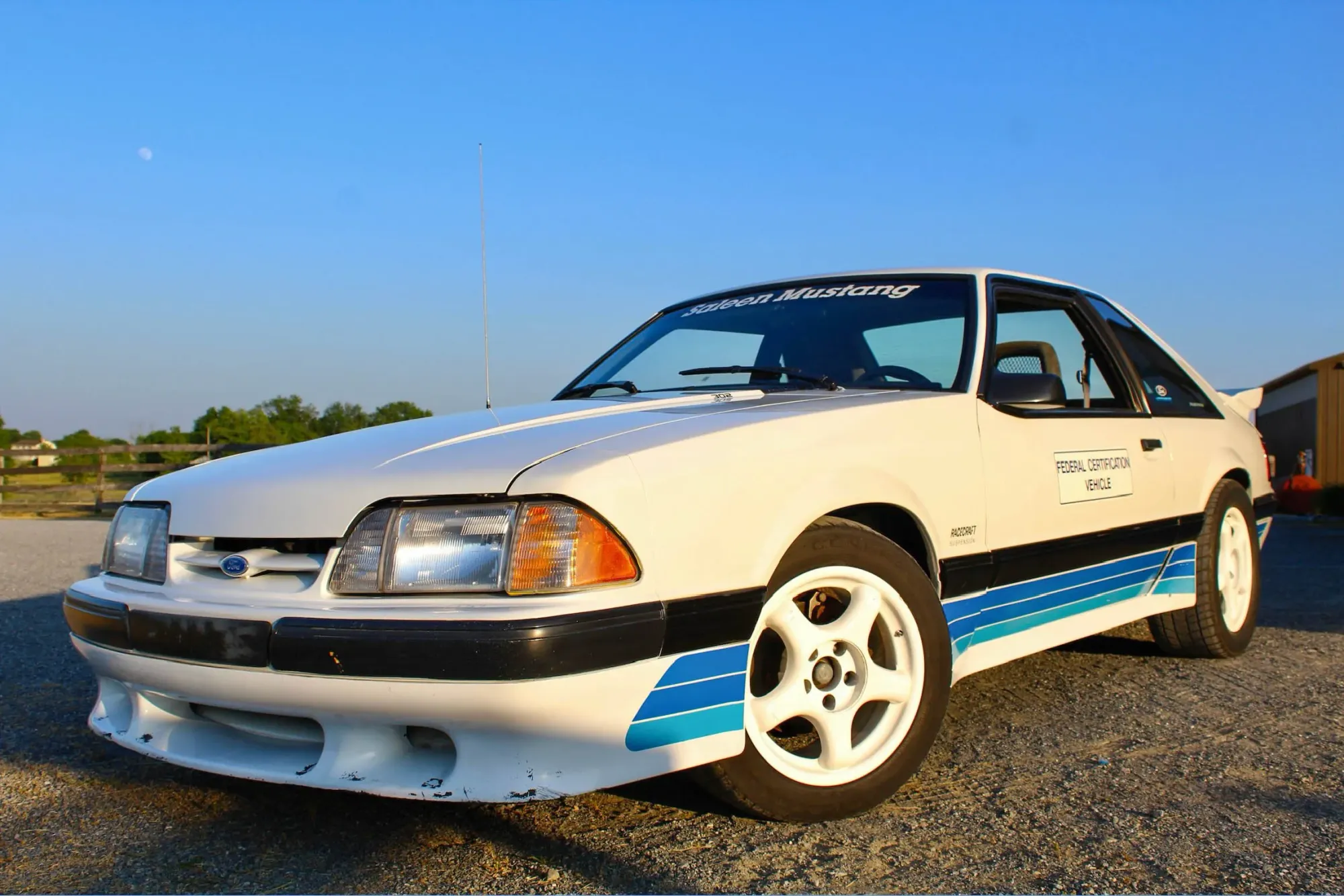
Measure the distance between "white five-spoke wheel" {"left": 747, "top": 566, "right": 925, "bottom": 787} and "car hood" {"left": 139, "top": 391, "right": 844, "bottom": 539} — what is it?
0.51 meters

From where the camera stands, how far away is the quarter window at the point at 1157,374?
3.94m

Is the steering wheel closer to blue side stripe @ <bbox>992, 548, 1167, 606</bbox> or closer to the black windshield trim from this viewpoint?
the black windshield trim

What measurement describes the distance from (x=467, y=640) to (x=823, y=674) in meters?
0.88

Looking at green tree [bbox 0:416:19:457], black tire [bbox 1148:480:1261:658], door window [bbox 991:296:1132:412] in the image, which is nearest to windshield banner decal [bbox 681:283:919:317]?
door window [bbox 991:296:1132:412]

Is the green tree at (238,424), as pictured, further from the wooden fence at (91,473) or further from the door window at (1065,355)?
the door window at (1065,355)

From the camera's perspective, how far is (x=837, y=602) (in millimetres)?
2502

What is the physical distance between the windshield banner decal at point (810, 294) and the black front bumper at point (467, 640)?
1.59 meters

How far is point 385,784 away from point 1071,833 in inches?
55.8

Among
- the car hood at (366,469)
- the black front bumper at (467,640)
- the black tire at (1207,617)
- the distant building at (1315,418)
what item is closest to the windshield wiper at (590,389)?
the car hood at (366,469)

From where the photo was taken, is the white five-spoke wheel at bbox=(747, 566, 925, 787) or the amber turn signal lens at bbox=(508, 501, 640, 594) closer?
the amber turn signal lens at bbox=(508, 501, 640, 594)

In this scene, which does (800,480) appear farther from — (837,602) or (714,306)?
(714,306)

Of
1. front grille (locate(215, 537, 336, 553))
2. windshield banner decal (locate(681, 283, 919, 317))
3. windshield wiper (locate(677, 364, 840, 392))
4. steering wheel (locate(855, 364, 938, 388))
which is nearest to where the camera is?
front grille (locate(215, 537, 336, 553))

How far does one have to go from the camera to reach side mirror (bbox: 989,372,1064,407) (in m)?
2.99

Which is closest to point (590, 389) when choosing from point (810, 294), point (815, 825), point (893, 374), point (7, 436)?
point (810, 294)
